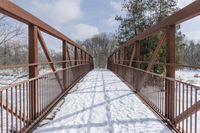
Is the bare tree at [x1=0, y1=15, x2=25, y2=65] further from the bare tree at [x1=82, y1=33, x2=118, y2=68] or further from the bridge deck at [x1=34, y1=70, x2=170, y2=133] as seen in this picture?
the bare tree at [x1=82, y1=33, x2=118, y2=68]

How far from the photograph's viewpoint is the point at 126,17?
20.4m

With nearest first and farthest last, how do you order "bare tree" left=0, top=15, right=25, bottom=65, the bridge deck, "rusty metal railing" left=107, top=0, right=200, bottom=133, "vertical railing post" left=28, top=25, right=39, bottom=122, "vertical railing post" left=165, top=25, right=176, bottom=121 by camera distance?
"rusty metal railing" left=107, top=0, right=200, bottom=133
the bridge deck
"vertical railing post" left=28, top=25, right=39, bottom=122
"vertical railing post" left=165, top=25, right=176, bottom=121
"bare tree" left=0, top=15, right=25, bottom=65

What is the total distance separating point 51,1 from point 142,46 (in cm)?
525

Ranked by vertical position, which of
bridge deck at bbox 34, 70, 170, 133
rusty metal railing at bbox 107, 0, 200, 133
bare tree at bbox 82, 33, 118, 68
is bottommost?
bridge deck at bbox 34, 70, 170, 133

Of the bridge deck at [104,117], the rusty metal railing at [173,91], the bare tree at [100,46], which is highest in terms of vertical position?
the bare tree at [100,46]

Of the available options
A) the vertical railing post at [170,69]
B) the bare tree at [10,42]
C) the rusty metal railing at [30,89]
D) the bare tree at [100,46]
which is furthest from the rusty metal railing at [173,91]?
the bare tree at [100,46]

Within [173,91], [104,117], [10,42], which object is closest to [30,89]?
[104,117]

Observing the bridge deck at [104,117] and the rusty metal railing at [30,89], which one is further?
the bridge deck at [104,117]

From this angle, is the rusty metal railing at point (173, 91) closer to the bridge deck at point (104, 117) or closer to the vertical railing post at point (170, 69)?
the vertical railing post at point (170, 69)

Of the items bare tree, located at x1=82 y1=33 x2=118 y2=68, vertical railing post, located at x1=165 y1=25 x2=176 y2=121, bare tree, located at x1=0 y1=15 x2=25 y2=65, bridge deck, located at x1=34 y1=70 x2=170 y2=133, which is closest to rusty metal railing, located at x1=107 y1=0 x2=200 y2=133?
vertical railing post, located at x1=165 y1=25 x2=176 y2=121

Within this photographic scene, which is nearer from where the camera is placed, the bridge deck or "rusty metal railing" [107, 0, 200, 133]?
"rusty metal railing" [107, 0, 200, 133]

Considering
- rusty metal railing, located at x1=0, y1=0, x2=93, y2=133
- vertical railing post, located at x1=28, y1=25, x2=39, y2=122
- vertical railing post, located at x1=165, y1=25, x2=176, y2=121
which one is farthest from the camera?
vertical railing post, located at x1=165, y1=25, x2=176, y2=121

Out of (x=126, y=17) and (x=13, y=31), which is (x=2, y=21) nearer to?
(x=13, y=31)

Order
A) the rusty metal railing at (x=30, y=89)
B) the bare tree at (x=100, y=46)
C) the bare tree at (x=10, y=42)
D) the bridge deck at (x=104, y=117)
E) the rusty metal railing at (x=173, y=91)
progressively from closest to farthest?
the rusty metal railing at (x=30, y=89), the rusty metal railing at (x=173, y=91), the bridge deck at (x=104, y=117), the bare tree at (x=10, y=42), the bare tree at (x=100, y=46)
